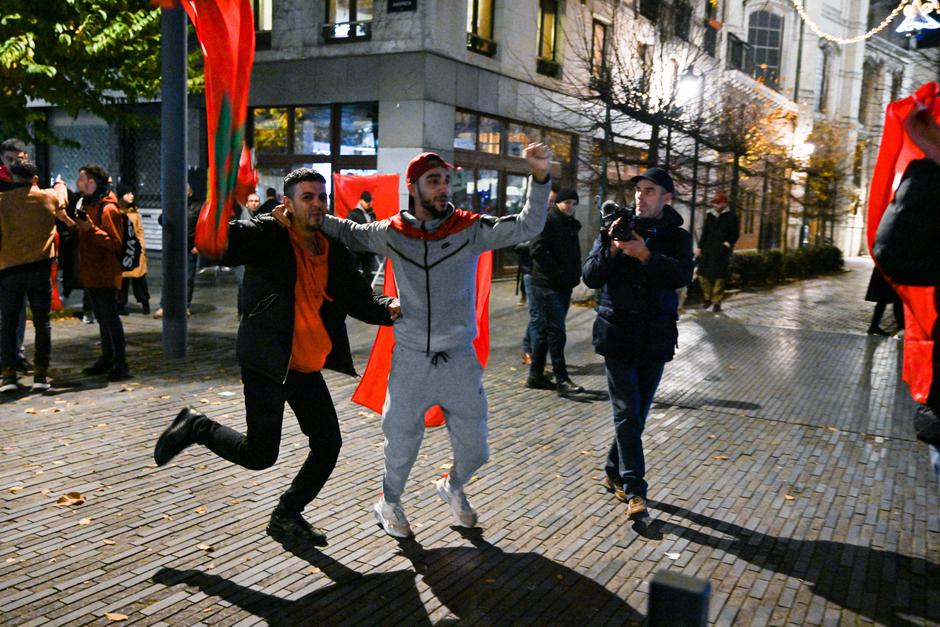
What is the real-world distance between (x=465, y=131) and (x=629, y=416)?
51.2 feet

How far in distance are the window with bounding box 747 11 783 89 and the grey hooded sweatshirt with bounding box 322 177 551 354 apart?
115 ft

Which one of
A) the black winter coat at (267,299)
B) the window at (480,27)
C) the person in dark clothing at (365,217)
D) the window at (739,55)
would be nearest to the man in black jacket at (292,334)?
the black winter coat at (267,299)

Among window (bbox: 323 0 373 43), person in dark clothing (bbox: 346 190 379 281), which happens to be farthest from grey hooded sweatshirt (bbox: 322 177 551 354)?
window (bbox: 323 0 373 43)

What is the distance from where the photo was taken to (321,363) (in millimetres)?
4145

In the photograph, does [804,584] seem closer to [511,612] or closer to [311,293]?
[511,612]

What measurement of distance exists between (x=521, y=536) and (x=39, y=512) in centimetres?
269

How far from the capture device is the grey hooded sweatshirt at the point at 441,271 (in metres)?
4.15

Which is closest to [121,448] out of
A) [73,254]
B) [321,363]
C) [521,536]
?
[321,363]

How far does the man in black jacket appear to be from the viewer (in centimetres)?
395

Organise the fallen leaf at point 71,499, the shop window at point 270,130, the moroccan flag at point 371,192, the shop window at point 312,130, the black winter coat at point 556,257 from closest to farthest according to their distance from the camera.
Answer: the fallen leaf at point 71,499 → the black winter coat at point 556,257 → the moroccan flag at point 371,192 → the shop window at point 312,130 → the shop window at point 270,130

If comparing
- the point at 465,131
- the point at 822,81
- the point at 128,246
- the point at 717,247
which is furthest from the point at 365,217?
the point at 822,81

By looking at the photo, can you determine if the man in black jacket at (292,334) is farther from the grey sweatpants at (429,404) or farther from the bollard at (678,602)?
the bollard at (678,602)

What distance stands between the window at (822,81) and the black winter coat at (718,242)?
103 ft

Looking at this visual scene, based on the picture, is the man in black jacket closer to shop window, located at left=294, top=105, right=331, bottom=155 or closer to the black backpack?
the black backpack
